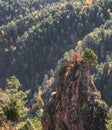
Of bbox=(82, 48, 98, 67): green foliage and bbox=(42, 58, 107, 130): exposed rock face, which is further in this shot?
bbox=(82, 48, 98, 67): green foliage

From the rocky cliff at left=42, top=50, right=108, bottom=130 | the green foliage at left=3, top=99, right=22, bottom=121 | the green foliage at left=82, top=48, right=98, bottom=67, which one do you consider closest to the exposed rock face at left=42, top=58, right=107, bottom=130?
the rocky cliff at left=42, top=50, right=108, bottom=130

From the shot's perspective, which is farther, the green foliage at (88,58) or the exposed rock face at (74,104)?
the green foliage at (88,58)

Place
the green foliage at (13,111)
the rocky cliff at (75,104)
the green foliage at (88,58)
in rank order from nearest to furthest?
1. the rocky cliff at (75,104)
2. the green foliage at (13,111)
3. the green foliage at (88,58)

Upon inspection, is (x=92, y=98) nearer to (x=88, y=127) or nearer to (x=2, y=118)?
(x=88, y=127)

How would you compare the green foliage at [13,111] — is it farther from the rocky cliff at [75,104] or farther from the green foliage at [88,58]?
the green foliage at [88,58]

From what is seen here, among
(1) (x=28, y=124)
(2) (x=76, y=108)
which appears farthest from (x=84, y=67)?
(1) (x=28, y=124)

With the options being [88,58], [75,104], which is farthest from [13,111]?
[88,58]

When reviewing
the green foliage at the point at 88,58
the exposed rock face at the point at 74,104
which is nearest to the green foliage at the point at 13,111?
the exposed rock face at the point at 74,104

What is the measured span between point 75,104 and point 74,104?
27cm

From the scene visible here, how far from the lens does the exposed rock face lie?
7706cm

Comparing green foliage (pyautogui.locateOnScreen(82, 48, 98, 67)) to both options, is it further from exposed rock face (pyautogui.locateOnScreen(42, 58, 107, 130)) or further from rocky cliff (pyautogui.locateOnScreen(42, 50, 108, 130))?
exposed rock face (pyautogui.locateOnScreen(42, 58, 107, 130))

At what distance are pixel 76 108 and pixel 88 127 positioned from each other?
4792 millimetres

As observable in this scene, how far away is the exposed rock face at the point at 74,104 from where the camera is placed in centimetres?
7706

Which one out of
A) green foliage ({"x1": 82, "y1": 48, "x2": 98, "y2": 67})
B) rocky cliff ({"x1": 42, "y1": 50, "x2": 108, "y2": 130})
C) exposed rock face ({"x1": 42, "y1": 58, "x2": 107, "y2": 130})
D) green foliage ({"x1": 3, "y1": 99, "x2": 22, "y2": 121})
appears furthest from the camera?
green foliage ({"x1": 82, "y1": 48, "x2": 98, "y2": 67})
